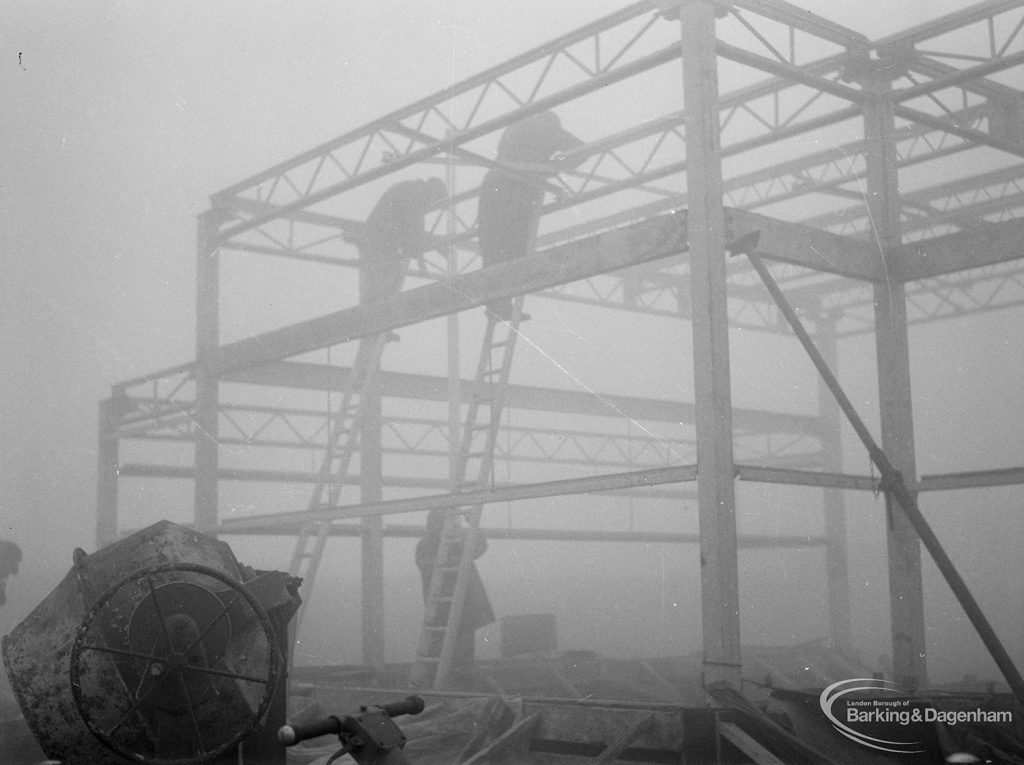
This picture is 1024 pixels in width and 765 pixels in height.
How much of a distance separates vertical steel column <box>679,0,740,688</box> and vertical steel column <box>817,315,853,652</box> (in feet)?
33.5

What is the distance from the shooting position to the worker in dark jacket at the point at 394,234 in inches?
656

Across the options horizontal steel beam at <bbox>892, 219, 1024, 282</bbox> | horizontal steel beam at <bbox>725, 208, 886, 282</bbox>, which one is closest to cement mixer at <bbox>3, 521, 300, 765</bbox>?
horizontal steel beam at <bbox>725, 208, 886, 282</bbox>

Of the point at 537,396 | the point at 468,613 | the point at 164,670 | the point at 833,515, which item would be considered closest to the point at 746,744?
the point at 164,670

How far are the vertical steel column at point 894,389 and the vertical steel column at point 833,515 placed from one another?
7.68 metres

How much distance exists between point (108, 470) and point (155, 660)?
575 inches

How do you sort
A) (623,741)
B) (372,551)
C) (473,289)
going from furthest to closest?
(372,551), (473,289), (623,741)

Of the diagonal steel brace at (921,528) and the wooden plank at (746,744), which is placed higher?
the diagonal steel brace at (921,528)

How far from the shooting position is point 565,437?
23328 millimetres

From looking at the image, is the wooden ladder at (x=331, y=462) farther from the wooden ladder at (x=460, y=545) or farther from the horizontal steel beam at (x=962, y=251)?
the horizontal steel beam at (x=962, y=251)

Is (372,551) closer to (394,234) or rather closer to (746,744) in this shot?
(394,234)

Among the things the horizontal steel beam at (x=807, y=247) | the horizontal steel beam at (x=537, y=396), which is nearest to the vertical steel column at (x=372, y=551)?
the horizontal steel beam at (x=537, y=396)

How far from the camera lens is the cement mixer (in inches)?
248

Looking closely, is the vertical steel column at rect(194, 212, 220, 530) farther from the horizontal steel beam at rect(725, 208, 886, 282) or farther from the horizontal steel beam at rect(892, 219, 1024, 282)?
the horizontal steel beam at rect(892, 219, 1024, 282)

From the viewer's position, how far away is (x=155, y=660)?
6.24m
